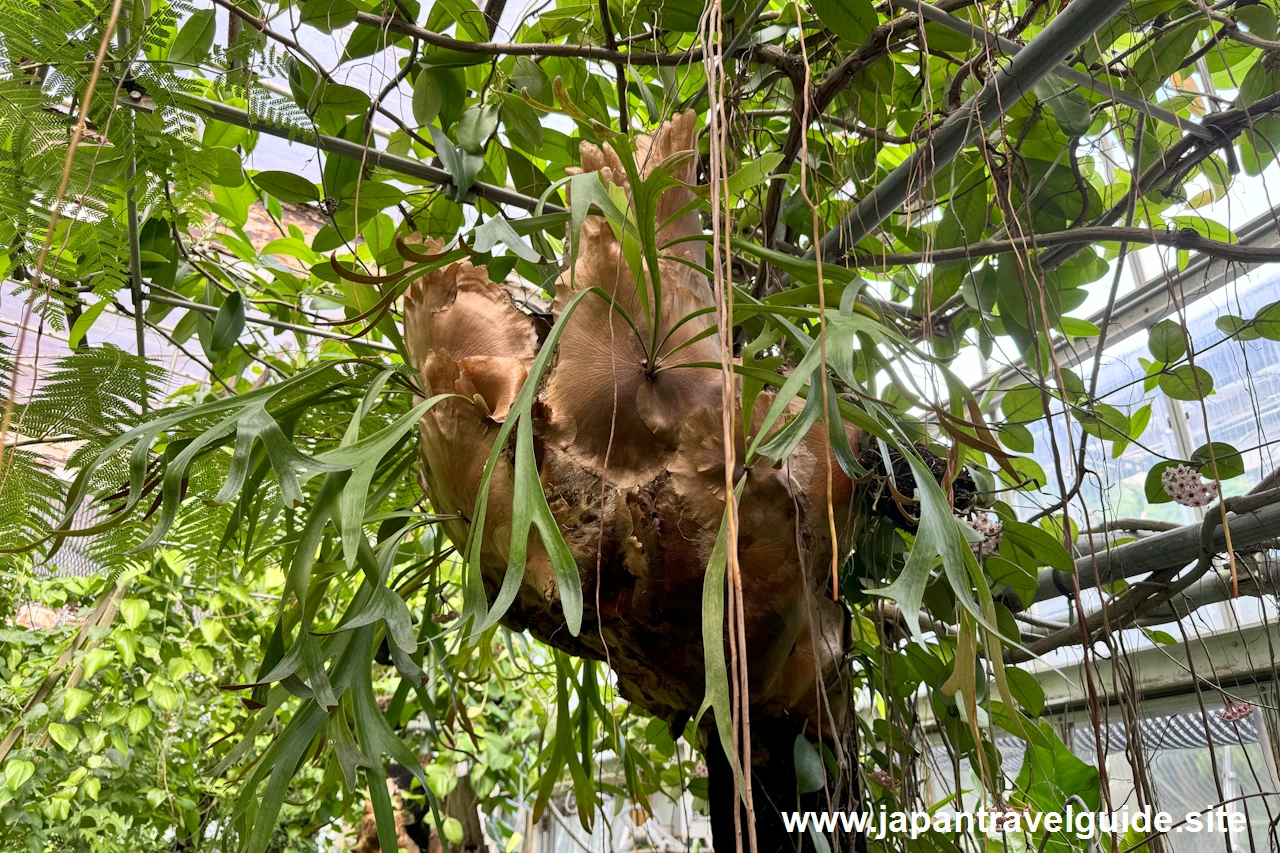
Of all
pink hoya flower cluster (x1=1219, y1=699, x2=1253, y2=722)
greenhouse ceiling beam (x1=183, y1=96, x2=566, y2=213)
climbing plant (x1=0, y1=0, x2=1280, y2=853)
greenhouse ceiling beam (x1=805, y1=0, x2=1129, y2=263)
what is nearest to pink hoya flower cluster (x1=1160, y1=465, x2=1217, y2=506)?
climbing plant (x1=0, y1=0, x2=1280, y2=853)

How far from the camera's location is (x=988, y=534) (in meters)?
0.85

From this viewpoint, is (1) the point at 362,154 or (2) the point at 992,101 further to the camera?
(1) the point at 362,154

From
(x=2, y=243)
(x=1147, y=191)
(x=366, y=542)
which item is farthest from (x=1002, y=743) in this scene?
(x=2, y=243)

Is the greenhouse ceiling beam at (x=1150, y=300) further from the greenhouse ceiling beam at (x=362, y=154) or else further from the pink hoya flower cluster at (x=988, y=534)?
the greenhouse ceiling beam at (x=362, y=154)

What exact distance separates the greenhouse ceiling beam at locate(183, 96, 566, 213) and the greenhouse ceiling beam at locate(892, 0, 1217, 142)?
353 mm

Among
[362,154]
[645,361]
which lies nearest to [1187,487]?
[645,361]

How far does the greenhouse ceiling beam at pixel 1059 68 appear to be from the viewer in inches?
26.7

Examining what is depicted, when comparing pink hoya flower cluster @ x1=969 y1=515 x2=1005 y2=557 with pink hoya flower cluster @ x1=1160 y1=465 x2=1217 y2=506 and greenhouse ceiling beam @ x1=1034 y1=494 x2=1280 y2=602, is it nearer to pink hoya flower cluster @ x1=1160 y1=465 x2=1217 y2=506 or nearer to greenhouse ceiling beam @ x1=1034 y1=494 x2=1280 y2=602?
greenhouse ceiling beam @ x1=1034 y1=494 x2=1280 y2=602

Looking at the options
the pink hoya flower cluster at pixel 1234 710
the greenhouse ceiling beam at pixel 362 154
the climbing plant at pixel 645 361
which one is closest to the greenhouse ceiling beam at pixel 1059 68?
the climbing plant at pixel 645 361

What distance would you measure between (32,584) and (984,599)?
200cm

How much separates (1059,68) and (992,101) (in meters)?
0.17

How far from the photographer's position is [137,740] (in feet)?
5.90

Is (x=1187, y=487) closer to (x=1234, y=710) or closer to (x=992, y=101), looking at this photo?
(x=1234, y=710)

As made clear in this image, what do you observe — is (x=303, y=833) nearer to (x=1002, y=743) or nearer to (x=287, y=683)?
(x=1002, y=743)
